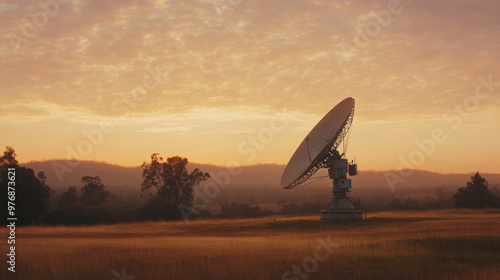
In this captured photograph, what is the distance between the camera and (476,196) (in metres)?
105

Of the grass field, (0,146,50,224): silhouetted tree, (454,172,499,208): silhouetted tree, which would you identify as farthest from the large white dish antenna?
(454,172,499,208): silhouetted tree

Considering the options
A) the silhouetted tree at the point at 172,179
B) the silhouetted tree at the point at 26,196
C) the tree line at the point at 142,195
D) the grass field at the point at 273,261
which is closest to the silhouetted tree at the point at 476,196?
the tree line at the point at 142,195

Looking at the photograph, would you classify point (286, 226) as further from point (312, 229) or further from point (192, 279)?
point (192, 279)

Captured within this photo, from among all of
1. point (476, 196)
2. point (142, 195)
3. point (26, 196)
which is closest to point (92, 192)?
point (142, 195)

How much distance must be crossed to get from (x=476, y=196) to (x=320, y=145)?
66.9 m

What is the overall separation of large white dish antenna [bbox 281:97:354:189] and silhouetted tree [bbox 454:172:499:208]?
6244 centimetres

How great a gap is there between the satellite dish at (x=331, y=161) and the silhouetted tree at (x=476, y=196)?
57.2 metres

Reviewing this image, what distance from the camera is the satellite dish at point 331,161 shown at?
5297 cm

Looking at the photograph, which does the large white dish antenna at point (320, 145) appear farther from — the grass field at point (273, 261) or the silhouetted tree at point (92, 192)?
the silhouetted tree at point (92, 192)

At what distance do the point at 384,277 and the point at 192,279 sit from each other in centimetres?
706

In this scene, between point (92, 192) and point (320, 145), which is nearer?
point (320, 145)

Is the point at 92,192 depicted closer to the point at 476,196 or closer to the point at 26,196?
the point at 26,196

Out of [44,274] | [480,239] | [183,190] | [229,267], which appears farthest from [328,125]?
[183,190]

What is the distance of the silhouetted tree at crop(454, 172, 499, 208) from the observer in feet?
339
